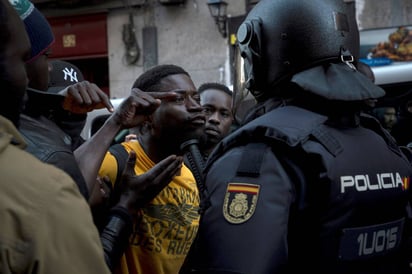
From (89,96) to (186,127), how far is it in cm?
89

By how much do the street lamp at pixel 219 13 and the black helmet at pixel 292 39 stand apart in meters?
9.08

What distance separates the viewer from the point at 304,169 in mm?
1761

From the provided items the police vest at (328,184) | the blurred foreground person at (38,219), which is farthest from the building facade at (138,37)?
the blurred foreground person at (38,219)

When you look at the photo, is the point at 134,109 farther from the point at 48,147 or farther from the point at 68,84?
the point at 68,84

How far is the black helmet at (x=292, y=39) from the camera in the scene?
1.99 meters

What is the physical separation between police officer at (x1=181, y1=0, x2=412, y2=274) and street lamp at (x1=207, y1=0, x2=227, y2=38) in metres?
9.07

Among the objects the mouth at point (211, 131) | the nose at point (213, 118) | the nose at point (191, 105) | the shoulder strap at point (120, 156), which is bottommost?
the mouth at point (211, 131)

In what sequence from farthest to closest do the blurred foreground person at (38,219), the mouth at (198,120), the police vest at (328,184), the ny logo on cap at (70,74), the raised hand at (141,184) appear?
1. the ny logo on cap at (70,74)
2. the mouth at (198,120)
3. the raised hand at (141,184)
4. the police vest at (328,184)
5. the blurred foreground person at (38,219)

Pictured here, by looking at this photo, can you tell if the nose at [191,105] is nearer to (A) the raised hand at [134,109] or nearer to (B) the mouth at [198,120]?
(B) the mouth at [198,120]

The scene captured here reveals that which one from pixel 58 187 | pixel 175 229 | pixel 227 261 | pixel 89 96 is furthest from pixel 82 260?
pixel 175 229

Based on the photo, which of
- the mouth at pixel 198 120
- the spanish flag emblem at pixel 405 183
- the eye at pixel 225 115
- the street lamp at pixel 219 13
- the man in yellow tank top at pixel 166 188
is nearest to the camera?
the spanish flag emblem at pixel 405 183

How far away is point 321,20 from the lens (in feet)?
6.58

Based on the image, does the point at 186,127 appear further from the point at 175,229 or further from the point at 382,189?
the point at 382,189

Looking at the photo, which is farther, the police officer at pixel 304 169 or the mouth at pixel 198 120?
the mouth at pixel 198 120
